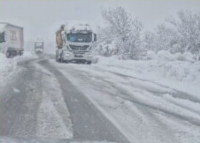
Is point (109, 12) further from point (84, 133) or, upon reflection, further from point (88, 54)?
point (84, 133)

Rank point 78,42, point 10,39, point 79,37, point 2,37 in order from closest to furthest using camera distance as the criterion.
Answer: point 79,37, point 78,42, point 2,37, point 10,39

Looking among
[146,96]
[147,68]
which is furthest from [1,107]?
[147,68]

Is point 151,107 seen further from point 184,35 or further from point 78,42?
point 184,35

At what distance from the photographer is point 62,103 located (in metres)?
9.45

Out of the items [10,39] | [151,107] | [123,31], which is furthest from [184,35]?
[151,107]

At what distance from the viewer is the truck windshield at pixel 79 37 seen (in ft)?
90.9

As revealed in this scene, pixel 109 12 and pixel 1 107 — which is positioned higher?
pixel 109 12

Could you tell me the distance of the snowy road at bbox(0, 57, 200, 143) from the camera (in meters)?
6.66

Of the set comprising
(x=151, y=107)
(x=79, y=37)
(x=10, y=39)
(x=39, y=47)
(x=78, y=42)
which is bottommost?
(x=39, y=47)

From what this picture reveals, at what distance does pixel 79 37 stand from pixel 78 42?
0.39 metres

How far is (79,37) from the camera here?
1093 inches

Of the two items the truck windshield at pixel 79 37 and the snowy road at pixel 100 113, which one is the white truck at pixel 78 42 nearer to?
the truck windshield at pixel 79 37

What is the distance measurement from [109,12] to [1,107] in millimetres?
30982

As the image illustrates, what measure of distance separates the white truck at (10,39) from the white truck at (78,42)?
31.5 ft
